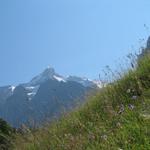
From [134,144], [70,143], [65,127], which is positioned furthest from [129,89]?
[134,144]

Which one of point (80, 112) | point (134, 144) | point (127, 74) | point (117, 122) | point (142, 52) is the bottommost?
point (134, 144)

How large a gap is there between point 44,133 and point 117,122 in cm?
265

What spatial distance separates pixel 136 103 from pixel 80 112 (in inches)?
61.9

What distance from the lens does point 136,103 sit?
610 centimetres

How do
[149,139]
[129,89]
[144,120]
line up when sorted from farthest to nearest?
1. [129,89]
2. [144,120]
3. [149,139]

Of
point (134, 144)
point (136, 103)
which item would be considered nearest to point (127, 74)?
point (136, 103)

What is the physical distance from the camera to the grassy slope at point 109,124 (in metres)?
4.67

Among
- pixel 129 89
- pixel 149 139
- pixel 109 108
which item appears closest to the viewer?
pixel 149 139

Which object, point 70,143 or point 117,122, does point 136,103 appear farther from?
point 70,143

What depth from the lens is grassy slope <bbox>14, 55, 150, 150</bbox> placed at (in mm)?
4672

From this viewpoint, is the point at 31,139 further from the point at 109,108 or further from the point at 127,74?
the point at 109,108

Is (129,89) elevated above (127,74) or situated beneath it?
situated beneath

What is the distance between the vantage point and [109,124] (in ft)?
18.5

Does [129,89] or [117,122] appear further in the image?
[129,89]
